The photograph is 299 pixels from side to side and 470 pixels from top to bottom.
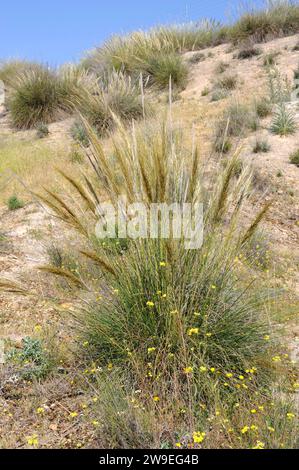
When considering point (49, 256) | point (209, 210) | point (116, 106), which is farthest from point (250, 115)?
point (209, 210)

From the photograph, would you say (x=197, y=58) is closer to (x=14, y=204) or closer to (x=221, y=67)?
(x=221, y=67)

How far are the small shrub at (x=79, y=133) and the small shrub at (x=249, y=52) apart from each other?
4.70 meters

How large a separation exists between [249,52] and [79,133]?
17.4ft

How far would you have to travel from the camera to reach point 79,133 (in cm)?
1005

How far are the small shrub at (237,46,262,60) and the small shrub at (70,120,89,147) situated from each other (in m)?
4.70

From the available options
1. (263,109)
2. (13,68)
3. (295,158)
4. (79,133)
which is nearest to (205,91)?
(263,109)

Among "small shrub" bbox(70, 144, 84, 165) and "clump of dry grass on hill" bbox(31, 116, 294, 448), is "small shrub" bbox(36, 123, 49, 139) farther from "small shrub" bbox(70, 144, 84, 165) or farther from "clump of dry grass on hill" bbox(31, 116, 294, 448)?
"clump of dry grass on hill" bbox(31, 116, 294, 448)

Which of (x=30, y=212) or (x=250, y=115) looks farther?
(x=250, y=115)

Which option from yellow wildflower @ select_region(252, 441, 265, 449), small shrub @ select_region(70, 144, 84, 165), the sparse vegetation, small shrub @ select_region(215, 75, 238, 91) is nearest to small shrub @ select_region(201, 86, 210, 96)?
small shrub @ select_region(215, 75, 238, 91)

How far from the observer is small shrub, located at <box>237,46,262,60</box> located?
12593 mm

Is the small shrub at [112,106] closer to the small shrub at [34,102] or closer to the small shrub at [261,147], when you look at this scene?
the small shrub at [34,102]
